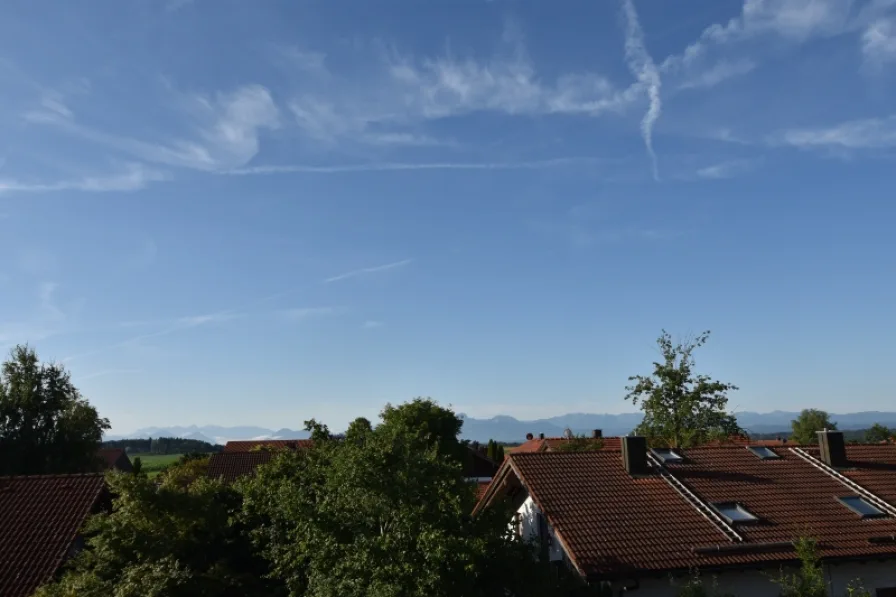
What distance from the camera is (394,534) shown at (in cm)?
1304

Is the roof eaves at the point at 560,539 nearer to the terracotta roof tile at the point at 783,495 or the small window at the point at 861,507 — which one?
the terracotta roof tile at the point at 783,495

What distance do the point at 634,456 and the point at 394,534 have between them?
10479mm

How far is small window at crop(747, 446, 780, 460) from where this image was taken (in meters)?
23.0

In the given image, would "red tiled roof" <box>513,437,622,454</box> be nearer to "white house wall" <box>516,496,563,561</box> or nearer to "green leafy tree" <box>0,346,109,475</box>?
"white house wall" <box>516,496,563,561</box>

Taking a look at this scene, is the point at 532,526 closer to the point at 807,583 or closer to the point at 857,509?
the point at 807,583

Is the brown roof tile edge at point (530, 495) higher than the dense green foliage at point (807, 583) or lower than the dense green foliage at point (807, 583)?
higher

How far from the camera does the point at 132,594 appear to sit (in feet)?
46.8

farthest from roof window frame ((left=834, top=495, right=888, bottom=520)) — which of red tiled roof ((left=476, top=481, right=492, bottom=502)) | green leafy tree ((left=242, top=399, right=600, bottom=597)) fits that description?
red tiled roof ((left=476, top=481, right=492, bottom=502))

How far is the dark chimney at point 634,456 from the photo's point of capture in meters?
20.8

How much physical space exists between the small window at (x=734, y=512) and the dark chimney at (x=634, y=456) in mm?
2415

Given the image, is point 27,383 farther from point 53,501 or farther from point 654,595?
point 654,595

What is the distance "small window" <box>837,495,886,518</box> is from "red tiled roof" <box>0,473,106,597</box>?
73.9ft

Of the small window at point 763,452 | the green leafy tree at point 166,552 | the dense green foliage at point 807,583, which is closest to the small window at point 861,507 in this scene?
the small window at point 763,452

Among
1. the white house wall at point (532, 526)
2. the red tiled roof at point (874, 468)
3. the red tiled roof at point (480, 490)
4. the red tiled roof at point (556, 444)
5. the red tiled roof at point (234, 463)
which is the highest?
the red tiled roof at point (556, 444)
